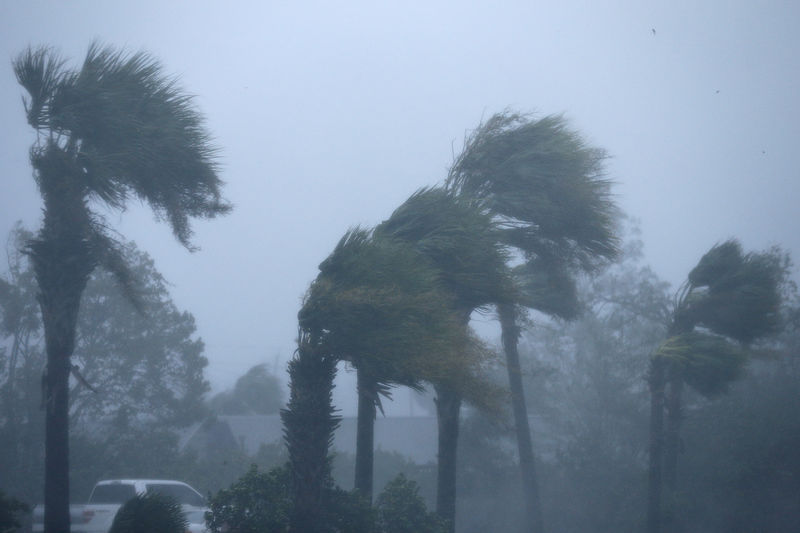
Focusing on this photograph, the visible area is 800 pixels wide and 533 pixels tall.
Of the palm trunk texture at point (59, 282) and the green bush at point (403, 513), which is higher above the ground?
the palm trunk texture at point (59, 282)

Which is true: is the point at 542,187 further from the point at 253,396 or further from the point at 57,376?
the point at 253,396

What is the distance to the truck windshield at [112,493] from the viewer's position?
14.6 metres

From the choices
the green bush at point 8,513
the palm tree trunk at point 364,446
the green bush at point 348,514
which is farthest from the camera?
the palm tree trunk at point 364,446

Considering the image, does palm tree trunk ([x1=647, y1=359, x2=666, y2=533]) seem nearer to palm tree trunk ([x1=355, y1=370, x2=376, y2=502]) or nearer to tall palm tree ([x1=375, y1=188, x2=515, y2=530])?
tall palm tree ([x1=375, y1=188, x2=515, y2=530])

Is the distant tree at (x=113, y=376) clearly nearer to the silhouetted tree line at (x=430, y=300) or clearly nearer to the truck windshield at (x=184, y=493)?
the silhouetted tree line at (x=430, y=300)

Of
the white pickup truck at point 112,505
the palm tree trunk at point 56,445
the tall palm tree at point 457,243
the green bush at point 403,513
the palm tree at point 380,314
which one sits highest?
the tall palm tree at point 457,243

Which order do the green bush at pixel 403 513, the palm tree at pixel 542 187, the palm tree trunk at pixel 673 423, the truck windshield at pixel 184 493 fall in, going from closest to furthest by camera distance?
the green bush at pixel 403 513, the palm tree at pixel 542 187, the truck windshield at pixel 184 493, the palm tree trunk at pixel 673 423

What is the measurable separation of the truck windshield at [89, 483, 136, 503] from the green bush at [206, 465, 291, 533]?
257 inches

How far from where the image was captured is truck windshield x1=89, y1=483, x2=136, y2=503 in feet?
48.0

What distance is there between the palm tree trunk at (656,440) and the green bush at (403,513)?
7.70 meters

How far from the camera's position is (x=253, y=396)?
45.8 m

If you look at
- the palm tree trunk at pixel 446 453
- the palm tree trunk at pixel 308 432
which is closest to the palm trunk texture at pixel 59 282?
the palm tree trunk at pixel 308 432

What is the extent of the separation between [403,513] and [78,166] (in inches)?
244

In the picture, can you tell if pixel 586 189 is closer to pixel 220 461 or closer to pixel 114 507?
pixel 114 507
